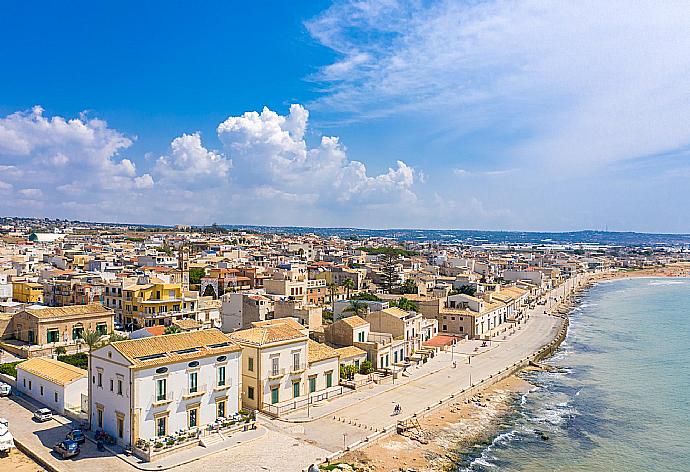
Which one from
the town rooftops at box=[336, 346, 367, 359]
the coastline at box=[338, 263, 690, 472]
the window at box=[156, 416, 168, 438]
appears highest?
the town rooftops at box=[336, 346, 367, 359]

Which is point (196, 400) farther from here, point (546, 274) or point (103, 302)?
point (546, 274)

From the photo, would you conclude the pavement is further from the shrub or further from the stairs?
the shrub

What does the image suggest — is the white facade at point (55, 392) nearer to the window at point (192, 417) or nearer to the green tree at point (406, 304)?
the window at point (192, 417)

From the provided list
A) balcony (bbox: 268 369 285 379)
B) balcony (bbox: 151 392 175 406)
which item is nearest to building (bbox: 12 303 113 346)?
balcony (bbox: 268 369 285 379)

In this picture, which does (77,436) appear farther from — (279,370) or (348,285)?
(348,285)

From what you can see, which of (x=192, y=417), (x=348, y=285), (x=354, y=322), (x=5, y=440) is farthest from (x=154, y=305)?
A: (x=348, y=285)

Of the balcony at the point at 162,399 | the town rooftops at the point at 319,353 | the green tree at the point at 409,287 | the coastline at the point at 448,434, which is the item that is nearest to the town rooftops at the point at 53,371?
the balcony at the point at 162,399
